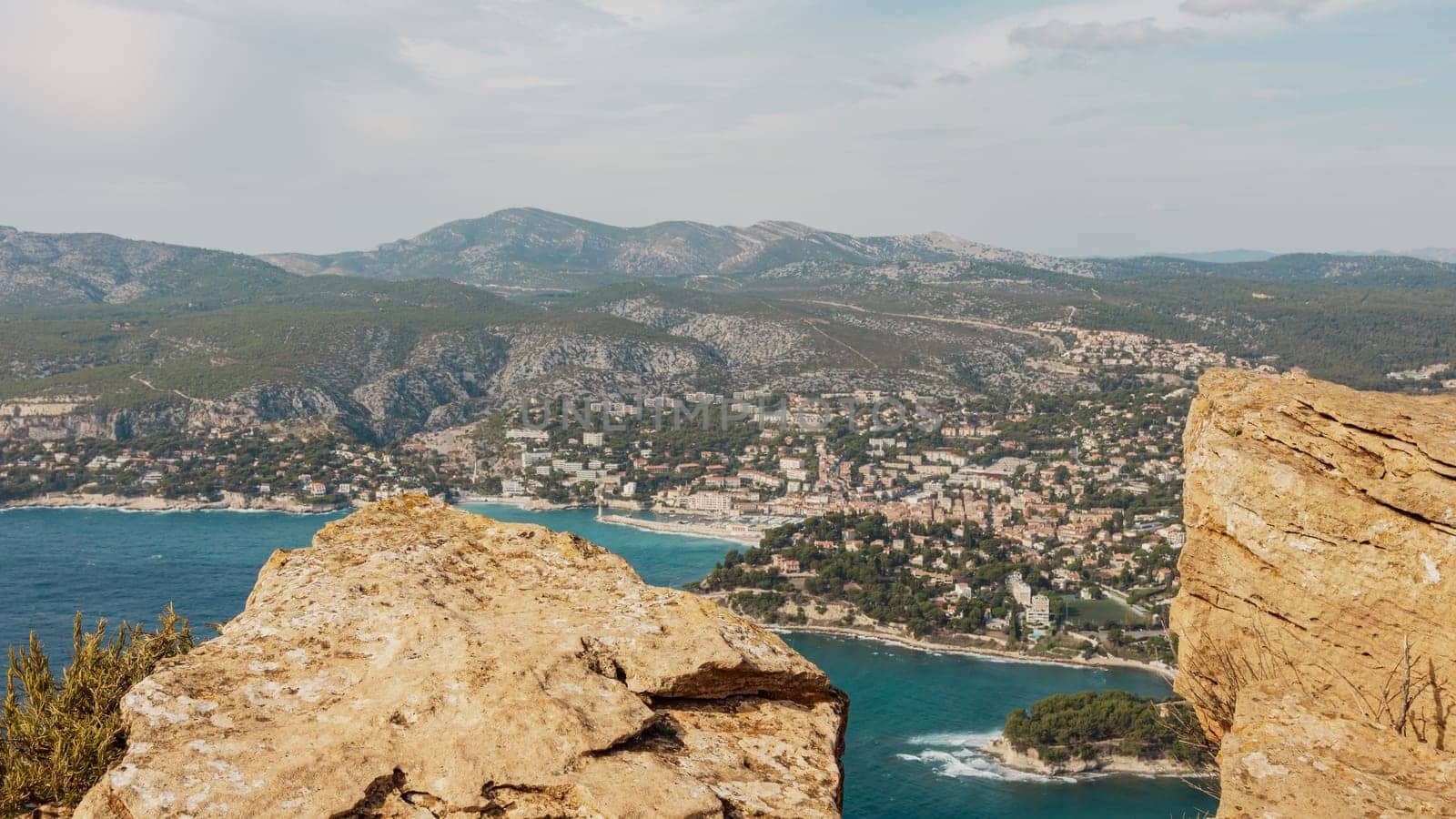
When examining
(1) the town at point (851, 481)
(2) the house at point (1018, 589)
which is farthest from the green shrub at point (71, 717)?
(2) the house at point (1018, 589)

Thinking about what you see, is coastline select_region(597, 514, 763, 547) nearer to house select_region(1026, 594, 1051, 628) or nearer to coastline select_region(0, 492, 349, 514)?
house select_region(1026, 594, 1051, 628)

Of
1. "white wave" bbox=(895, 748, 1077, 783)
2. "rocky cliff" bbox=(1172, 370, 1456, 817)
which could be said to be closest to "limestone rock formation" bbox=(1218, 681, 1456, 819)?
"rocky cliff" bbox=(1172, 370, 1456, 817)

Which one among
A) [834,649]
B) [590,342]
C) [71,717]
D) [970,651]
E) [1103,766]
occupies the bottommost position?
[834,649]

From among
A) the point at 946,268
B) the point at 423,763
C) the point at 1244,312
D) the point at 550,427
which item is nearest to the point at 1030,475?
A: the point at 550,427

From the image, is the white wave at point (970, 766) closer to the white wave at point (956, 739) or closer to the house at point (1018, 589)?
the white wave at point (956, 739)

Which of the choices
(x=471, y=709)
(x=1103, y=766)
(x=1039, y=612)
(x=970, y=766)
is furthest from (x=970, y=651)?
(x=471, y=709)

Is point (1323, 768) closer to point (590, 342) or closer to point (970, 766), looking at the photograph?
point (970, 766)

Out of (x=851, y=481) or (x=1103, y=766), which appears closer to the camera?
(x=1103, y=766)

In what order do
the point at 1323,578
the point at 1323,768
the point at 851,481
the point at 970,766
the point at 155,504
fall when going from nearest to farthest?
the point at 1323,768 < the point at 1323,578 < the point at 970,766 < the point at 155,504 < the point at 851,481
